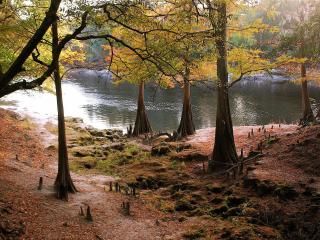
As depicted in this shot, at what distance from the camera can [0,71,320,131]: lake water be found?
41925 mm

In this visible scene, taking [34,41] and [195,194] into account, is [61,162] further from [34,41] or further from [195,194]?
[34,41]

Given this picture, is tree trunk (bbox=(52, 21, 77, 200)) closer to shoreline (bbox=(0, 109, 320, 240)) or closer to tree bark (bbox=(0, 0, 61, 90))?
shoreline (bbox=(0, 109, 320, 240))

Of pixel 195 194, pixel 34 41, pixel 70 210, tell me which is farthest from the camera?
pixel 195 194

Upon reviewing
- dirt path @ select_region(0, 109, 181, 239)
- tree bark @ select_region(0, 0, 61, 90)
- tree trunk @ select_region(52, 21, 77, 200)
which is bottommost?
dirt path @ select_region(0, 109, 181, 239)

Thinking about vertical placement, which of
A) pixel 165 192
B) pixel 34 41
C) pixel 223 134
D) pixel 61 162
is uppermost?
pixel 34 41

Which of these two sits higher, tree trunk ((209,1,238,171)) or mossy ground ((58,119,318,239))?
tree trunk ((209,1,238,171))

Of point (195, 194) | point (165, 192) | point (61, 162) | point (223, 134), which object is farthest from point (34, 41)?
point (223, 134)

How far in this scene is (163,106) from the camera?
53312mm

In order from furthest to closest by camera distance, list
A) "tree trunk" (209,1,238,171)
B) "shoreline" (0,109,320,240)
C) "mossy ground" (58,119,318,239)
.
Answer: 1. "tree trunk" (209,1,238,171)
2. "mossy ground" (58,119,318,239)
3. "shoreline" (0,109,320,240)

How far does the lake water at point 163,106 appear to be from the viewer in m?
41.9

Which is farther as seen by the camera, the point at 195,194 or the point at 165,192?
the point at 165,192

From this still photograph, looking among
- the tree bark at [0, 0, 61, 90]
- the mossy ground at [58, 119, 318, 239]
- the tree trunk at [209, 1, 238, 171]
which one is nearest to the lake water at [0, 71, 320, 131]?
the mossy ground at [58, 119, 318, 239]

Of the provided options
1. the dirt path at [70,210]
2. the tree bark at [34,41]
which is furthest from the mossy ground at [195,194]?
the tree bark at [34,41]

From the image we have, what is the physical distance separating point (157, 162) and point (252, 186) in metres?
5.75
